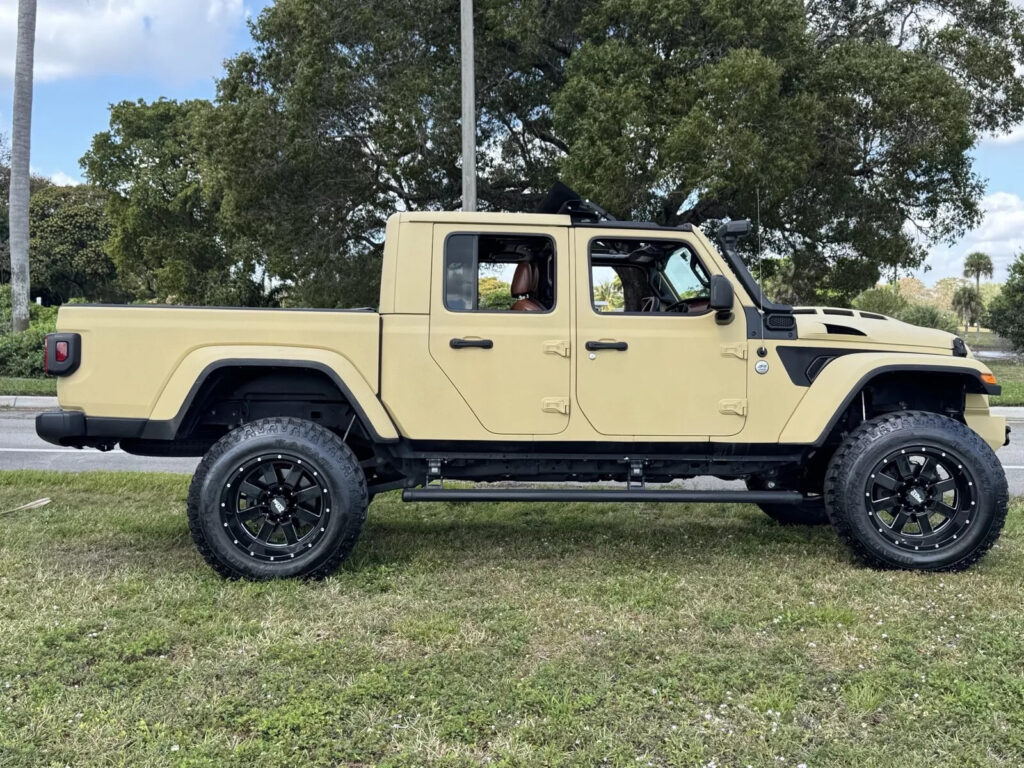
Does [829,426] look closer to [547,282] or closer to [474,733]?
[547,282]

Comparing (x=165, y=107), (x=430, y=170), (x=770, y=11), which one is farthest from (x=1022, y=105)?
(x=165, y=107)

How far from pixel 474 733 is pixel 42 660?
6.26 ft

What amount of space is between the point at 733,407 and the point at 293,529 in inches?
103

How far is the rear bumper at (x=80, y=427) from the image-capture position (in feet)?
14.5

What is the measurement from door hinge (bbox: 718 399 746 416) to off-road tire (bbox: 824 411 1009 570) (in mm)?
646

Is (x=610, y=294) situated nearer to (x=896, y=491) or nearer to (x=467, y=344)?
(x=467, y=344)

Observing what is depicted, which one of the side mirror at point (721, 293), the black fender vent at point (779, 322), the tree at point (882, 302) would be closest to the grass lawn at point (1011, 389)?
the black fender vent at point (779, 322)

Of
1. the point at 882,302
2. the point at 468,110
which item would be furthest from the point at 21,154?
the point at 882,302

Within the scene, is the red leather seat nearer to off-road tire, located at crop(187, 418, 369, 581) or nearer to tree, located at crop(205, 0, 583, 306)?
off-road tire, located at crop(187, 418, 369, 581)

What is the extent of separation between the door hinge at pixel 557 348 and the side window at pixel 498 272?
0.74 feet

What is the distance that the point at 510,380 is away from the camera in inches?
182

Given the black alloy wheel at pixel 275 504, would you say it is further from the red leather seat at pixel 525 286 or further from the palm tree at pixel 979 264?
the palm tree at pixel 979 264

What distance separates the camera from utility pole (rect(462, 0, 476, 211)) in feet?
40.7

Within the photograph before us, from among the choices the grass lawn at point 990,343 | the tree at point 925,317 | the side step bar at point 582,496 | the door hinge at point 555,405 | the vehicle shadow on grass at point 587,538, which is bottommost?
the vehicle shadow on grass at point 587,538
